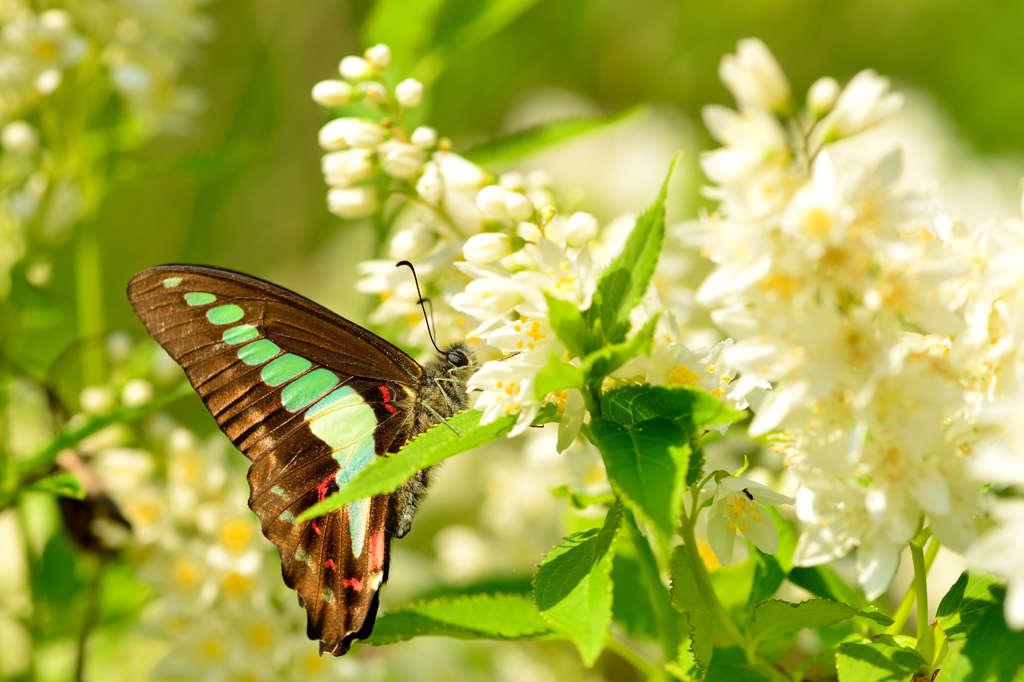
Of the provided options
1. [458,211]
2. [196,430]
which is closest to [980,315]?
[458,211]

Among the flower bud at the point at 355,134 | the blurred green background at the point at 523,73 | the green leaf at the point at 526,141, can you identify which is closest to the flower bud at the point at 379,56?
the flower bud at the point at 355,134

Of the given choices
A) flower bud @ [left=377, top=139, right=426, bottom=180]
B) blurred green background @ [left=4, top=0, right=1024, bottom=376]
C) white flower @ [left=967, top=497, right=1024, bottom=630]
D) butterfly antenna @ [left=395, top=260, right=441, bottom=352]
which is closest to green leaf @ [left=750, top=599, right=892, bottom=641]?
white flower @ [left=967, top=497, right=1024, bottom=630]

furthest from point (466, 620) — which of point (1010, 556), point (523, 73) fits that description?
point (523, 73)

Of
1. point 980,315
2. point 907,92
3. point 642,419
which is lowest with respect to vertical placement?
point 907,92

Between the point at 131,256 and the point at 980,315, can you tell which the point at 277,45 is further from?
the point at 980,315

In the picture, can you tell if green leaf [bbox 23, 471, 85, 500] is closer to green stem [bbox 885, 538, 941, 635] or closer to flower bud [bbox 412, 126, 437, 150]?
flower bud [bbox 412, 126, 437, 150]

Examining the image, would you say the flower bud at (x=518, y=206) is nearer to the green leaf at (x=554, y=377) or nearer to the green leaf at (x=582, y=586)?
the green leaf at (x=554, y=377)
